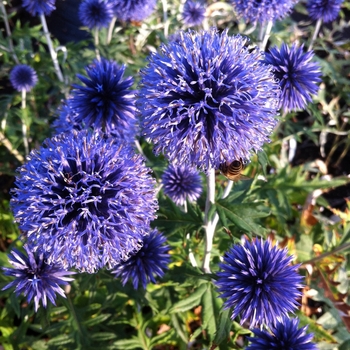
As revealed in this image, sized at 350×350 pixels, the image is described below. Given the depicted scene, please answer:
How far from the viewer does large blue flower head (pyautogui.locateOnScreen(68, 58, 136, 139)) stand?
71.0 inches

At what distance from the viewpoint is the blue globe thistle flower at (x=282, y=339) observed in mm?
1400

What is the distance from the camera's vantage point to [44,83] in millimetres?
3539

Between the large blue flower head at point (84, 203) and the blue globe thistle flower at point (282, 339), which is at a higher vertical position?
the large blue flower head at point (84, 203)

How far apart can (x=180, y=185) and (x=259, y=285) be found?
80cm

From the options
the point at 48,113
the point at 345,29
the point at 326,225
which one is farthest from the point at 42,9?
the point at 345,29

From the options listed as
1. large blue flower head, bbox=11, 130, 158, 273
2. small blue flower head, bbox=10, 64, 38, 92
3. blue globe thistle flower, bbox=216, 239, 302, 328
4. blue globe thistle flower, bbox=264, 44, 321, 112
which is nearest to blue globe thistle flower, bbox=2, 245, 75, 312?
large blue flower head, bbox=11, 130, 158, 273

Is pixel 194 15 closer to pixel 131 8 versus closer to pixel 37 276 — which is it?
pixel 131 8

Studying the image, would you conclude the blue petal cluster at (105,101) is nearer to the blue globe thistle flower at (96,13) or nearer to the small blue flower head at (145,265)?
A: the small blue flower head at (145,265)

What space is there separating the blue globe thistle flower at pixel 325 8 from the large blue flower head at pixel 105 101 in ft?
5.95

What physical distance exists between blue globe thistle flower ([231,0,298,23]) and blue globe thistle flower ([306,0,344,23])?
0.74 m

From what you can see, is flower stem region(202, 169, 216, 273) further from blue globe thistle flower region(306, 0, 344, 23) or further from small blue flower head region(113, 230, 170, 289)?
blue globe thistle flower region(306, 0, 344, 23)

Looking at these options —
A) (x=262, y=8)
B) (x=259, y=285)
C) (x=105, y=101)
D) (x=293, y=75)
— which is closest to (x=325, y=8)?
(x=262, y=8)

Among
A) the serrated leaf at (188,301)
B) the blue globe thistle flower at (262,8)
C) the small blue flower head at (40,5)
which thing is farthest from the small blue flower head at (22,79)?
the serrated leaf at (188,301)

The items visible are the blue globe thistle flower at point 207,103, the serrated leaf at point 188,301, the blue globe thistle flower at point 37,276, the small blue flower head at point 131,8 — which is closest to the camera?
the blue globe thistle flower at point 207,103
